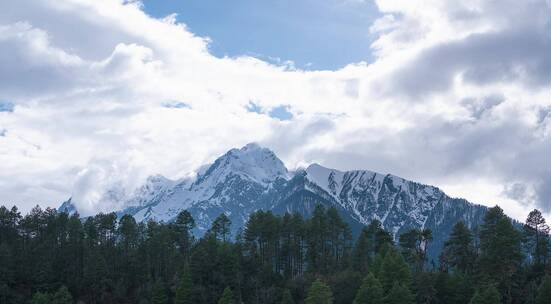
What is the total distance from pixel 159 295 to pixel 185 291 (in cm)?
694

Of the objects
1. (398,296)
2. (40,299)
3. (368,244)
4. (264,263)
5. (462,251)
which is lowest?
(40,299)

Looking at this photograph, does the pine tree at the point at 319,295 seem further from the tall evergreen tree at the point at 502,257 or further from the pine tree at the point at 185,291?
the tall evergreen tree at the point at 502,257

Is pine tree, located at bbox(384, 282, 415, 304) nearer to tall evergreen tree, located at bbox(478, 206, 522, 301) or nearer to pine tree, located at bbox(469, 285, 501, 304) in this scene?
pine tree, located at bbox(469, 285, 501, 304)

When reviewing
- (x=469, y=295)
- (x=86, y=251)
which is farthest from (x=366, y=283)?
(x=86, y=251)

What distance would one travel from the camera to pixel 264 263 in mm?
128750

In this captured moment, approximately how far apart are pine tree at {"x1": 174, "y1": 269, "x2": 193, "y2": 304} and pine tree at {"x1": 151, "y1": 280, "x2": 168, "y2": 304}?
176 inches

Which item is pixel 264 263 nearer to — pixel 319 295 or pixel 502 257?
pixel 319 295

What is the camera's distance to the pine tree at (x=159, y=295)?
115688 millimetres

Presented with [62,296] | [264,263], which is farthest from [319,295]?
[62,296]

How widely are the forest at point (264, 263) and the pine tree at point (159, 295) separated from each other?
20 cm

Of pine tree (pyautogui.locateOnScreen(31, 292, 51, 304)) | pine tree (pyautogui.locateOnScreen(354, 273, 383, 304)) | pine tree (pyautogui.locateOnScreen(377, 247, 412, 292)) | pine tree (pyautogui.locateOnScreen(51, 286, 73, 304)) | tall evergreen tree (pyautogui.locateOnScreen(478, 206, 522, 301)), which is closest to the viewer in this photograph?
pine tree (pyautogui.locateOnScreen(354, 273, 383, 304))

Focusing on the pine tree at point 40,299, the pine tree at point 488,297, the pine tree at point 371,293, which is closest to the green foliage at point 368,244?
the pine tree at point 371,293

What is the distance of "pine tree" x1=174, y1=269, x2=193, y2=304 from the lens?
366 feet

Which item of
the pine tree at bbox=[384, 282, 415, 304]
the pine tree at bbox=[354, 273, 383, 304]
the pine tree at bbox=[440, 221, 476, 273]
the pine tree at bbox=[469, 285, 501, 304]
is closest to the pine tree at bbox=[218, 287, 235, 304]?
the pine tree at bbox=[354, 273, 383, 304]
